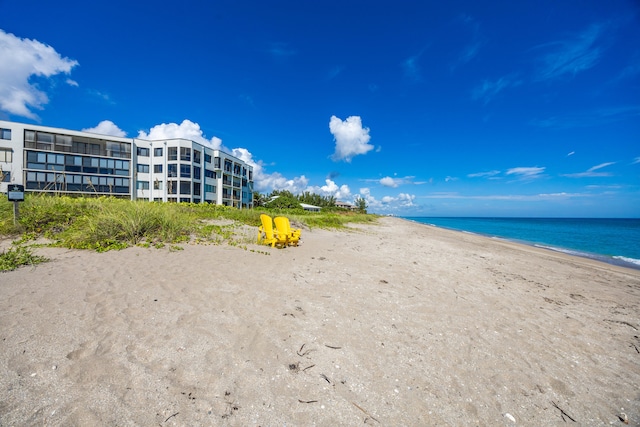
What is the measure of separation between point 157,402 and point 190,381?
295mm

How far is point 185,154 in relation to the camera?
36.0 m

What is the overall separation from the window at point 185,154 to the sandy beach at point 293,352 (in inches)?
1354

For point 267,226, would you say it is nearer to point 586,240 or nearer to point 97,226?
point 97,226

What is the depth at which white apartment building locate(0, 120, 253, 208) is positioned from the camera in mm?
29938

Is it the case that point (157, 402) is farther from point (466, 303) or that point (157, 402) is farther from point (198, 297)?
point (466, 303)

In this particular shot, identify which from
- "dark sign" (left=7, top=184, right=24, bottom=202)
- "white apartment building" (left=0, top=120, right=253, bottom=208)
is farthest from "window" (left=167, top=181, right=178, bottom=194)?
"dark sign" (left=7, top=184, right=24, bottom=202)

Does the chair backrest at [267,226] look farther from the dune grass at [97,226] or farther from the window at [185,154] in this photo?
the window at [185,154]

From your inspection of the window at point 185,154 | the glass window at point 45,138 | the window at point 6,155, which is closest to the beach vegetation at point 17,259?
the window at point 185,154

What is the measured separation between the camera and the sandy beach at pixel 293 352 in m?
2.15

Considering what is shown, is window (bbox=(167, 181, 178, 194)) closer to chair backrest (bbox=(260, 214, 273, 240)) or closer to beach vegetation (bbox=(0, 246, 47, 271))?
chair backrest (bbox=(260, 214, 273, 240))

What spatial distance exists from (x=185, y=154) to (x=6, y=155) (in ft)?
60.4

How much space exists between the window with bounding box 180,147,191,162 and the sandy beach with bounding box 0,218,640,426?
113 ft

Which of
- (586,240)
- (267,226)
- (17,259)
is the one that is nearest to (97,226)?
(17,259)

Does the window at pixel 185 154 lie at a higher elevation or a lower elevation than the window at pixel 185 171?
higher
